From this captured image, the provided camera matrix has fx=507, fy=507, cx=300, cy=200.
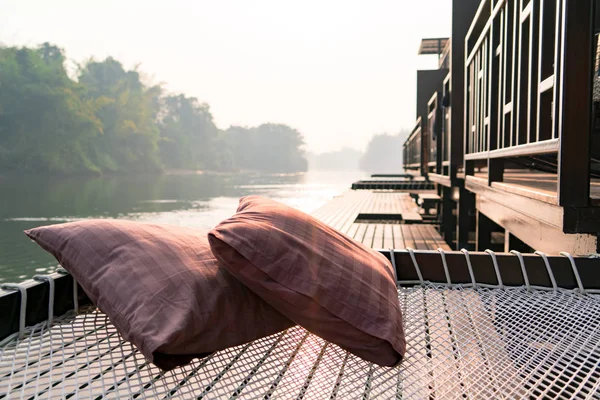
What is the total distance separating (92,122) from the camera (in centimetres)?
3256

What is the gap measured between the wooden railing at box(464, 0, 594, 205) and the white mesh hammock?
15.3 inches

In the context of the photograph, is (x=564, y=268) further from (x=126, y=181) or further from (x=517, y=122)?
(x=126, y=181)

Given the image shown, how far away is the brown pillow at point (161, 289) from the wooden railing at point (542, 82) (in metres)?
0.86

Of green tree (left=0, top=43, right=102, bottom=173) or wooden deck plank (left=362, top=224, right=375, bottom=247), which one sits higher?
green tree (left=0, top=43, right=102, bottom=173)

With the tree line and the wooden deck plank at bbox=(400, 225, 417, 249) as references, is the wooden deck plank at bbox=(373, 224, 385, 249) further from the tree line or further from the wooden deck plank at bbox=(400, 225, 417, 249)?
the tree line

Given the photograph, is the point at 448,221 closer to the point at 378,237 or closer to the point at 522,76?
the point at 378,237

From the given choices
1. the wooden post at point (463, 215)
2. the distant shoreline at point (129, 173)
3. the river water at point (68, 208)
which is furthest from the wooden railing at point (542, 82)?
the distant shoreline at point (129, 173)

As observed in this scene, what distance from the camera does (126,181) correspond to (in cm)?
3747

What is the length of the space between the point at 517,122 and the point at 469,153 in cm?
136

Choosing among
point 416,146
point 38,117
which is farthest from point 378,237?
point 38,117

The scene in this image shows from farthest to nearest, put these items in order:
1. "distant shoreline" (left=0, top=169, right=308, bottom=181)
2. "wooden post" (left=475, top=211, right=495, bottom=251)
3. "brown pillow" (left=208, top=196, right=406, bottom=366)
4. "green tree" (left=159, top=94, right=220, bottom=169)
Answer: "green tree" (left=159, top=94, right=220, bottom=169) < "distant shoreline" (left=0, top=169, right=308, bottom=181) < "wooden post" (left=475, top=211, right=495, bottom=251) < "brown pillow" (left=208, top=196, right=406, bottom=366)

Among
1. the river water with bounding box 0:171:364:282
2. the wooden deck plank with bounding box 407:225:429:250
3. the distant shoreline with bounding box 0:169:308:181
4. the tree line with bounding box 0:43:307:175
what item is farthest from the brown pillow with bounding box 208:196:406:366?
the distant shoreline with bounding box 0:169:308:181

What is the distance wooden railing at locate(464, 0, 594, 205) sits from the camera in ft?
4.17

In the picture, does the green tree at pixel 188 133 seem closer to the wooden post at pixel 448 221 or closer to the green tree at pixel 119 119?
the green tree at pixel 119 119
